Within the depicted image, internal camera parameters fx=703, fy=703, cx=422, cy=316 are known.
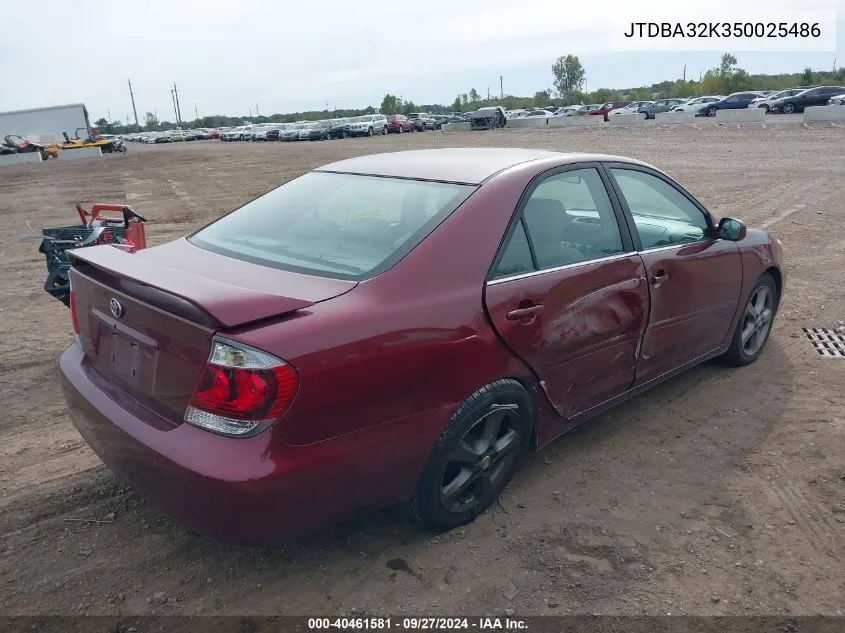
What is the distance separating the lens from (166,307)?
8.21 feet

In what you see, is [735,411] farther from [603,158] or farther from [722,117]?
[722,117]

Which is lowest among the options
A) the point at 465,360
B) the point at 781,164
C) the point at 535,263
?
the point at 781,164

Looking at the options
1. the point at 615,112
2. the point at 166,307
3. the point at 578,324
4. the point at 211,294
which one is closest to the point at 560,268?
the point at 578,324

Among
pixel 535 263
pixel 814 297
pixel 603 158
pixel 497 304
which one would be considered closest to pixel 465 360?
pixel 497 304

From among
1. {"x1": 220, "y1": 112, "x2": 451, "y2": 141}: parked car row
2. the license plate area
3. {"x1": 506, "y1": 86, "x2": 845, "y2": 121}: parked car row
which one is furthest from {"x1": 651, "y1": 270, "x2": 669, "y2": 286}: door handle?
{"x1": 220, "y1": 112, "x2": 451, "y2": 141}: parked car row

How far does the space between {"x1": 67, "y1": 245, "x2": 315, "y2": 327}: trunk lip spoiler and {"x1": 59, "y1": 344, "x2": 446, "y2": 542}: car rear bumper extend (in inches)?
16.5

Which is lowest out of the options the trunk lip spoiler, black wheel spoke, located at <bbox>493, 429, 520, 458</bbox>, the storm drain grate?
the storm drain grate

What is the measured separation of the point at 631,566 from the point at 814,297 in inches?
183

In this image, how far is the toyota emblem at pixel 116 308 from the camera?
275 cm

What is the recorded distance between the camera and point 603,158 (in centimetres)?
387

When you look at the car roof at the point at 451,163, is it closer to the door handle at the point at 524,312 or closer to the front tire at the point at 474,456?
the door handle at the point at 524,312

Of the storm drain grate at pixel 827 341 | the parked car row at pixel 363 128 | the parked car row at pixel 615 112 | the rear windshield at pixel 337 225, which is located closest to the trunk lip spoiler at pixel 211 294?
the rear windshield at pixel 337 225

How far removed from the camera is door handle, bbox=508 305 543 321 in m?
3.04

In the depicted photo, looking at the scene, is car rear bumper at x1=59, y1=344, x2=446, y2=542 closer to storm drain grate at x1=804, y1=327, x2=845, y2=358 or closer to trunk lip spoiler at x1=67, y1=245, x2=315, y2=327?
trunk lip spoiler at x1=67, y1=245, x2=315, y2=327
